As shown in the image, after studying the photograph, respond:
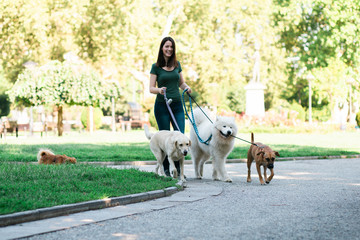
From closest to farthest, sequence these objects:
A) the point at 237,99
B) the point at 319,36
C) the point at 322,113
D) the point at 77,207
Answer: the point at 77,207 → the point at 319,36 → the point at 322,113 → the point at 237,99

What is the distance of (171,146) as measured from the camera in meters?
9.73

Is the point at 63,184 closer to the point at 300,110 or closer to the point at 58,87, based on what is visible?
the point at 58,87

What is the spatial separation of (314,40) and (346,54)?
9.02 feet

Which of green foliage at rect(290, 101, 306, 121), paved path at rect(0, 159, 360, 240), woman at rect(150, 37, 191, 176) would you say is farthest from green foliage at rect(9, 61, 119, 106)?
green foliage at rect(290, 101, 306, 121)

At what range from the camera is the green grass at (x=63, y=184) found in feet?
22.2

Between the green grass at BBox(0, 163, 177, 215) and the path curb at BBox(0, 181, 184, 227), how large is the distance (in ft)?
0.41

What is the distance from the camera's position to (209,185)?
32.7 ft

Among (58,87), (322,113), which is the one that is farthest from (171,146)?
(322,113)

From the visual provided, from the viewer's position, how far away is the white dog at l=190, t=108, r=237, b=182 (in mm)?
10562

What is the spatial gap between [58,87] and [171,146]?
73.7 feet

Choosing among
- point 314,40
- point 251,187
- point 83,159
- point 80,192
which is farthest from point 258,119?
point 80,192

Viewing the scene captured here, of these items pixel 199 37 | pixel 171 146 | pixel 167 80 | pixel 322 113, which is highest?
pixel 199 37

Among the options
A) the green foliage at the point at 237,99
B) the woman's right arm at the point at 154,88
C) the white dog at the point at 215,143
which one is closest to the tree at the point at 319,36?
the green foliage at the point at 237,99

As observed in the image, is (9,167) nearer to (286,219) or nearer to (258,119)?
(286,219)
